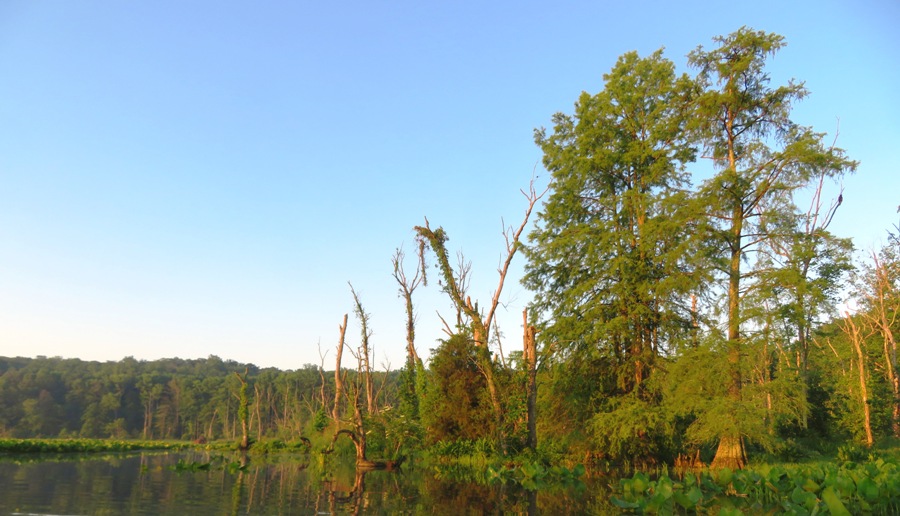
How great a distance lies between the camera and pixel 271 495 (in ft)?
41.1

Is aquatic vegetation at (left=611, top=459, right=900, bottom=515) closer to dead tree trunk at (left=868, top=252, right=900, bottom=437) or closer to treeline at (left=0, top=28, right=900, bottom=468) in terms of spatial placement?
treeline at (left=0, top=28, right=900, bottom=468)

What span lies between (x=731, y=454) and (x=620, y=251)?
8.42 meters

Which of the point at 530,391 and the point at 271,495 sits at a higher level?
the point at 530,391

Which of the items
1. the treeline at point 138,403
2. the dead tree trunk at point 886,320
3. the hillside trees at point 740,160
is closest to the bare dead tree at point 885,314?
the dead tree trunk at point 886,320

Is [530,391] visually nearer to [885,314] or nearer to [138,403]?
[885,314]

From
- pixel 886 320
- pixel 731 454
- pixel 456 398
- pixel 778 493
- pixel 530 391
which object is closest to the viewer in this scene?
pixel 778 493

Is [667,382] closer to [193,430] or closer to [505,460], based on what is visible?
[505,460]

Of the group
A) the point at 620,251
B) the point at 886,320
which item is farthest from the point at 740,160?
the point at 886,320

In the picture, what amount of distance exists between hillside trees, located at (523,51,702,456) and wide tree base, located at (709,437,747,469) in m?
2.22

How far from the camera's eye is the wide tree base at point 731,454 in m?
21.0

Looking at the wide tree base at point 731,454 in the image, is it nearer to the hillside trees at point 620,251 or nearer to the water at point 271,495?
the hillside trees at point 620,251

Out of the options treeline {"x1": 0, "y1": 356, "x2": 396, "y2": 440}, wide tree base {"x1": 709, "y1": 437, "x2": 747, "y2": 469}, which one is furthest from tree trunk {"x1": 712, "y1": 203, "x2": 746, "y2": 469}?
treeline {"x1": 0, "y1": 356, "x2": 396, "y2": 440}

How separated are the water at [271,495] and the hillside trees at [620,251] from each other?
8025 mm

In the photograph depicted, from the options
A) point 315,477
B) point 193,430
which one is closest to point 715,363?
point 315,477
